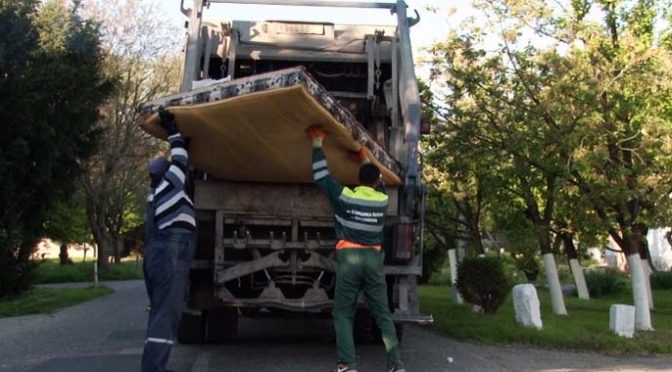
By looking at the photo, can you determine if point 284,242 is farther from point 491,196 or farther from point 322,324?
point 491,196

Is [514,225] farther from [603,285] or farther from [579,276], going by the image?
[603,285]

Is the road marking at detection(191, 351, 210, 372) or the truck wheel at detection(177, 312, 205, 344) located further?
the truck wheel at detection(177, 312, 205, 344)

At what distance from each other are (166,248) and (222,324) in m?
3.00

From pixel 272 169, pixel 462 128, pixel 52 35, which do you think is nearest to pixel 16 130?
pixel 52 35

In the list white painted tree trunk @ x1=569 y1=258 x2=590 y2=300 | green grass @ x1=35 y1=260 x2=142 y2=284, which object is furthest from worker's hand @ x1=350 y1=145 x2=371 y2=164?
green grass @ x1=35 y1=260 x2=142 y2=284

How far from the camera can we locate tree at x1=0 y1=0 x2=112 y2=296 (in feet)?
59.5

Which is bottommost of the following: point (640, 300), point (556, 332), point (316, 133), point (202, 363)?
point (202, 363)

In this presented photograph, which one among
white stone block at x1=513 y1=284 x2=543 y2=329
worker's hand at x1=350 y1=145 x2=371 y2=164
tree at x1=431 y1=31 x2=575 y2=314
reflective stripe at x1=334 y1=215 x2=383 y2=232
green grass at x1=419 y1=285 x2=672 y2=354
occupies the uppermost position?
tree at x1=431 y1=31 x2=575 y2=314

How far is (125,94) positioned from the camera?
93.0ft

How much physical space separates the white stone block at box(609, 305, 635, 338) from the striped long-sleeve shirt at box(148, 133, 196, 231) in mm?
6438

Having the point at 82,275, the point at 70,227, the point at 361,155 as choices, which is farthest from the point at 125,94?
the point at 361,155

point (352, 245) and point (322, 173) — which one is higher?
point (322, 173)

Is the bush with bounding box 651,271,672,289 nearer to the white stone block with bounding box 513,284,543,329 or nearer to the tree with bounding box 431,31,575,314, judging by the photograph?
the tree with bounding box 431,31,575,314

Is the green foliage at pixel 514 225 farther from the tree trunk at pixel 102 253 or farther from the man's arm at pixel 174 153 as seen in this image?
the tree trunk at pixel 102 253
